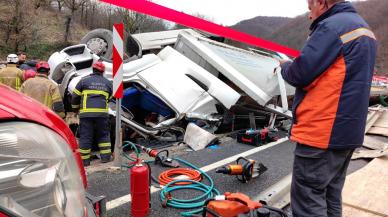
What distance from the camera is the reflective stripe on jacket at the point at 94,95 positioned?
5199 millimetres

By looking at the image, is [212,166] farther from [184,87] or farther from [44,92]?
[44,92]

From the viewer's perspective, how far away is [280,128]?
23.8ft

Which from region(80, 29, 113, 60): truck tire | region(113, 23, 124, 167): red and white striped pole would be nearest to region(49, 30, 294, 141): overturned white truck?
region(80, 29, 113, 60): truck tire

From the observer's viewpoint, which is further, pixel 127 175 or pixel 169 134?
pixel 169 134

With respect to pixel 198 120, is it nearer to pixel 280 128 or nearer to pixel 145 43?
pixel 280 128

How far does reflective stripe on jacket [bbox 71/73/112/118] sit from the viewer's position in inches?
205

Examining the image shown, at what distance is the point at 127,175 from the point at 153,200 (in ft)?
2.65

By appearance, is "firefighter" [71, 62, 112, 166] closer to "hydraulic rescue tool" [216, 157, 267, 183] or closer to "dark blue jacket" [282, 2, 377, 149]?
"hydraulic rescue tool" [216, 157, 267, 183]

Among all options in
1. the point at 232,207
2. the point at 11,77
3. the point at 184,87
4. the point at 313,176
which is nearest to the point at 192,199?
the point at 232,207

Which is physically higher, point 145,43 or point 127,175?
point 145,43

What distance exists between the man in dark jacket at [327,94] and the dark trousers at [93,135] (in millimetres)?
3586

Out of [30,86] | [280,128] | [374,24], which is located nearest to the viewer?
[30,86]

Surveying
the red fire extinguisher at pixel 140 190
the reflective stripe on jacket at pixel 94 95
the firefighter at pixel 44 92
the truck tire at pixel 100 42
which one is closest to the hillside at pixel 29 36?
the truck tire at pixel 100 42

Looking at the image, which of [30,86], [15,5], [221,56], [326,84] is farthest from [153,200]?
[15,5]
